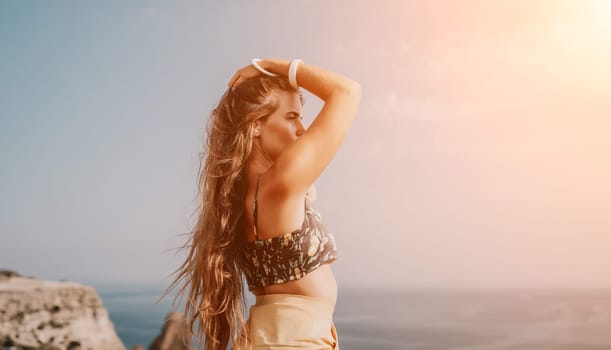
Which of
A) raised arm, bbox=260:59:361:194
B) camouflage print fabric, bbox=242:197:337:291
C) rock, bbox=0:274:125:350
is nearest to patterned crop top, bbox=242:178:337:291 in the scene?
camouflage print fabric, bbox=242:197:337:291

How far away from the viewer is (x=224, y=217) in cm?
240

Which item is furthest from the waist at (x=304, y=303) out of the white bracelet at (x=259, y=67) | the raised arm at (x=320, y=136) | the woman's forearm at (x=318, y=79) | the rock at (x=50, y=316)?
the rock at (x=50, y=316)

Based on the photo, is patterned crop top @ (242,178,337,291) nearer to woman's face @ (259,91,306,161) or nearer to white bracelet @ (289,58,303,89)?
woman's face @ (259,91,306,161)

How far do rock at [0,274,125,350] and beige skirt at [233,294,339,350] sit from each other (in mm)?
13737

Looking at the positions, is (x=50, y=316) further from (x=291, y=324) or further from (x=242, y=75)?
(x=291, y=324)

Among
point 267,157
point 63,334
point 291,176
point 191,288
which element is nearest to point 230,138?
point 267,157

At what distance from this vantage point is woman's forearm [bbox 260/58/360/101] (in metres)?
2.30

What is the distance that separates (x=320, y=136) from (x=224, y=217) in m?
0.50

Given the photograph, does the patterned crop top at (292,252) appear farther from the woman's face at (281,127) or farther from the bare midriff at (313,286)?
the woman's face at (281,127)

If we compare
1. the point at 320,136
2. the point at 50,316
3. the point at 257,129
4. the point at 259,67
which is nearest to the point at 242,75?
the point at 259,67

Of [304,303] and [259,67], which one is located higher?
[259,67]

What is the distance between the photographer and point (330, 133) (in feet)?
7.21

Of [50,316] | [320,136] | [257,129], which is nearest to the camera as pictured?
→ [320,136]

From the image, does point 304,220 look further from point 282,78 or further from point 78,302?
point 78,302
